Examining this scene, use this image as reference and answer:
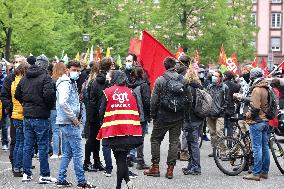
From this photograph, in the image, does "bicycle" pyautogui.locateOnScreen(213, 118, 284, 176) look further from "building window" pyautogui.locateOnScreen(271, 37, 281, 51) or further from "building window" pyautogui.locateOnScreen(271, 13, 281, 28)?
"building window" pyautogui.locateOnScreen(271, 13, 281, 28)

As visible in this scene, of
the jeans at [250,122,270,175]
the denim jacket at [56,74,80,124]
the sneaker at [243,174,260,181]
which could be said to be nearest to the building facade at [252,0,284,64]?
the jeans at [250,122,270,175]

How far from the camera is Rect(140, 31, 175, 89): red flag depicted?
11750mm

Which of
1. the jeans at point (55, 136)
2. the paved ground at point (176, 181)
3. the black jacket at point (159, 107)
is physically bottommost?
the paved ground at point (176, 181)

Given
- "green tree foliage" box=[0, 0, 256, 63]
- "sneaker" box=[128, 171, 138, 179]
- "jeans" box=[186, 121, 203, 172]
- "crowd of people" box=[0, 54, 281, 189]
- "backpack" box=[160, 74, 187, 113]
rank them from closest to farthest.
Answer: "crowd of people" box=[0, 54, 281, 189]
"backpack" box=[160, 74, 187, 113]
"sneaker" box=[128, 171, 138, 179]
"jeans" box=[186, 121, 203, 172]
"green tree foliage" box=[0, 0, 256, 63]

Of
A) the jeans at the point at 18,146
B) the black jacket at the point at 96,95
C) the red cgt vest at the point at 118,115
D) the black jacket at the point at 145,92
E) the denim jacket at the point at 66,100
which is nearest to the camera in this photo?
the red cgt vest at the point at 118,115

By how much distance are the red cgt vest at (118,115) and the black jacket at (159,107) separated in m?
1.56

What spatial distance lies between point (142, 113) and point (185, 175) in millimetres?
1394

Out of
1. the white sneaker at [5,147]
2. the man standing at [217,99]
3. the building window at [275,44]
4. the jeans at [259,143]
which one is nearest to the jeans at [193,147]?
the jeans at [259,143]

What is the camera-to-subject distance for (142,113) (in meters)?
11.4

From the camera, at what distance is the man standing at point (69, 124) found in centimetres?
923

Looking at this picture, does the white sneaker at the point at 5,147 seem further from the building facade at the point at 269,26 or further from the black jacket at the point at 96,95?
the building facade at the point at 269,26

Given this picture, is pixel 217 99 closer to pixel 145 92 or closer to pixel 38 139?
pixel 145 92

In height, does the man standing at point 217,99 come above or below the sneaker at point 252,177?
above

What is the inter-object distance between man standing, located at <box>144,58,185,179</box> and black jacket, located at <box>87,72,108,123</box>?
3.01ft
